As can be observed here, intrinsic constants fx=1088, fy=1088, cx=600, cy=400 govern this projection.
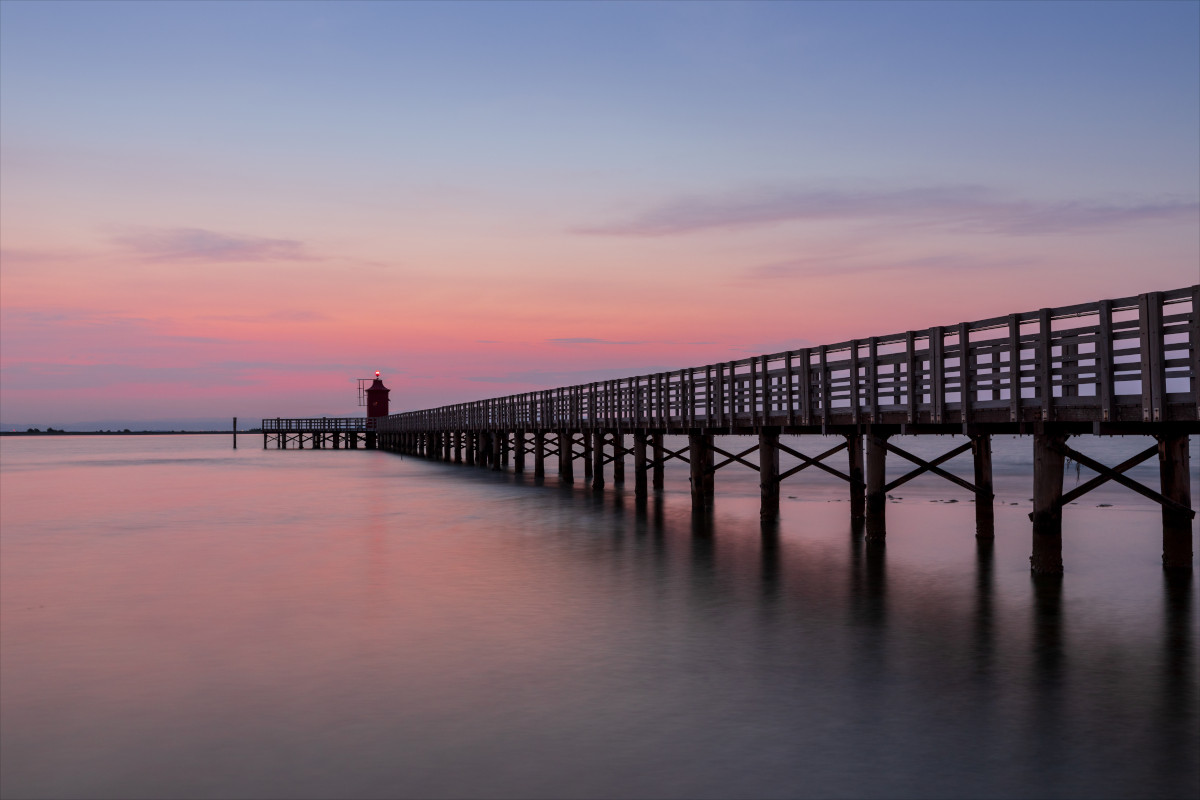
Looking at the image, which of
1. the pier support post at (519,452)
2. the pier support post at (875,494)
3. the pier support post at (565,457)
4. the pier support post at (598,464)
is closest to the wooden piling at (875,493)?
the pier support post at (875,494)

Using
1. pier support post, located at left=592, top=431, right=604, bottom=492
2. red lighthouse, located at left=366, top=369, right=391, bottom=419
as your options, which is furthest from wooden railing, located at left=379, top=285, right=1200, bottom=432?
red lighthouse, located at left=366, top=369, right=391, bottom=419

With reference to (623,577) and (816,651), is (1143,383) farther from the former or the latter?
(623,577)

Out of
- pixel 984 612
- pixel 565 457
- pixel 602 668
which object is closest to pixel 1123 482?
pixel 984 612

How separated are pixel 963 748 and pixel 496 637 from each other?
6.31m

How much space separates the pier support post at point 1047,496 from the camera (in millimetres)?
15719

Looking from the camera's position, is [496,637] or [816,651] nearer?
[816,651]

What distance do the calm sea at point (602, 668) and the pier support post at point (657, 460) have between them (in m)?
11.1

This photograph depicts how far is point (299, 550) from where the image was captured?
23062 millimetres

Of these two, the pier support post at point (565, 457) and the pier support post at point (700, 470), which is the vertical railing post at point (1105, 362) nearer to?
the pier support post at point (700, 470)

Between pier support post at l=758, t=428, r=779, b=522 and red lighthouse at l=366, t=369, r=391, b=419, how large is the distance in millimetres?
92352

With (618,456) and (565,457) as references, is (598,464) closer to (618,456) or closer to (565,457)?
(618,456)

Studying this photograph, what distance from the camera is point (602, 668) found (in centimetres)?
1155

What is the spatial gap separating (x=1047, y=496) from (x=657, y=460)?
20698mm

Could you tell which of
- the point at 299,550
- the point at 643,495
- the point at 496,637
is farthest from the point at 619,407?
the point at 496,637
